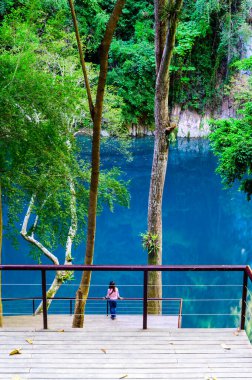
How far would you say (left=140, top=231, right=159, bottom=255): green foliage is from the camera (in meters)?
Result: 7.93

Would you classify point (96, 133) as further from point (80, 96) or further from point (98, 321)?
point (80, 96)

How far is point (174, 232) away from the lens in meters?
19.2

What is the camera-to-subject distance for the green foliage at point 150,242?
7.93m

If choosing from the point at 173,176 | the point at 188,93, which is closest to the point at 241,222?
the point at 173,176

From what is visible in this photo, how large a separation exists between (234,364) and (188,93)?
24834 millimetres

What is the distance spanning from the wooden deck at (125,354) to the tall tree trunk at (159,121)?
304cm

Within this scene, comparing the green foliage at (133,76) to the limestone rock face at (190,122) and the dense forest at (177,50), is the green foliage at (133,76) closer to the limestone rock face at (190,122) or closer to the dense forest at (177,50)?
the dense forest at (177,50)

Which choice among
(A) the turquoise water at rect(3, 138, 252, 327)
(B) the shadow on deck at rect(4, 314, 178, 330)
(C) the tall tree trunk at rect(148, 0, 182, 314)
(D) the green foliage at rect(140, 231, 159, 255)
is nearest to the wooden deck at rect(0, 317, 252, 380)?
(C) the tall tree trunk at rect(148, 0, 182, 314)

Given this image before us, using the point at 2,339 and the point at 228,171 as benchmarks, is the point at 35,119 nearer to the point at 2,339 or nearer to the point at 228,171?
the point at 2,339

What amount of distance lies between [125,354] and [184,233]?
15.8 meters

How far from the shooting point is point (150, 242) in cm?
793

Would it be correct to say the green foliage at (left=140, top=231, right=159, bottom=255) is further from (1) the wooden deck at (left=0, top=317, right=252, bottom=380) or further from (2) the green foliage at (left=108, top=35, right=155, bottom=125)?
(2) the green foliage at (left=108, top=35, right=155, bottom=125)

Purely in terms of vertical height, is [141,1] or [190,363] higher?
[141,1]

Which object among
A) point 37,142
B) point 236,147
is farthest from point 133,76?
point 37,142
